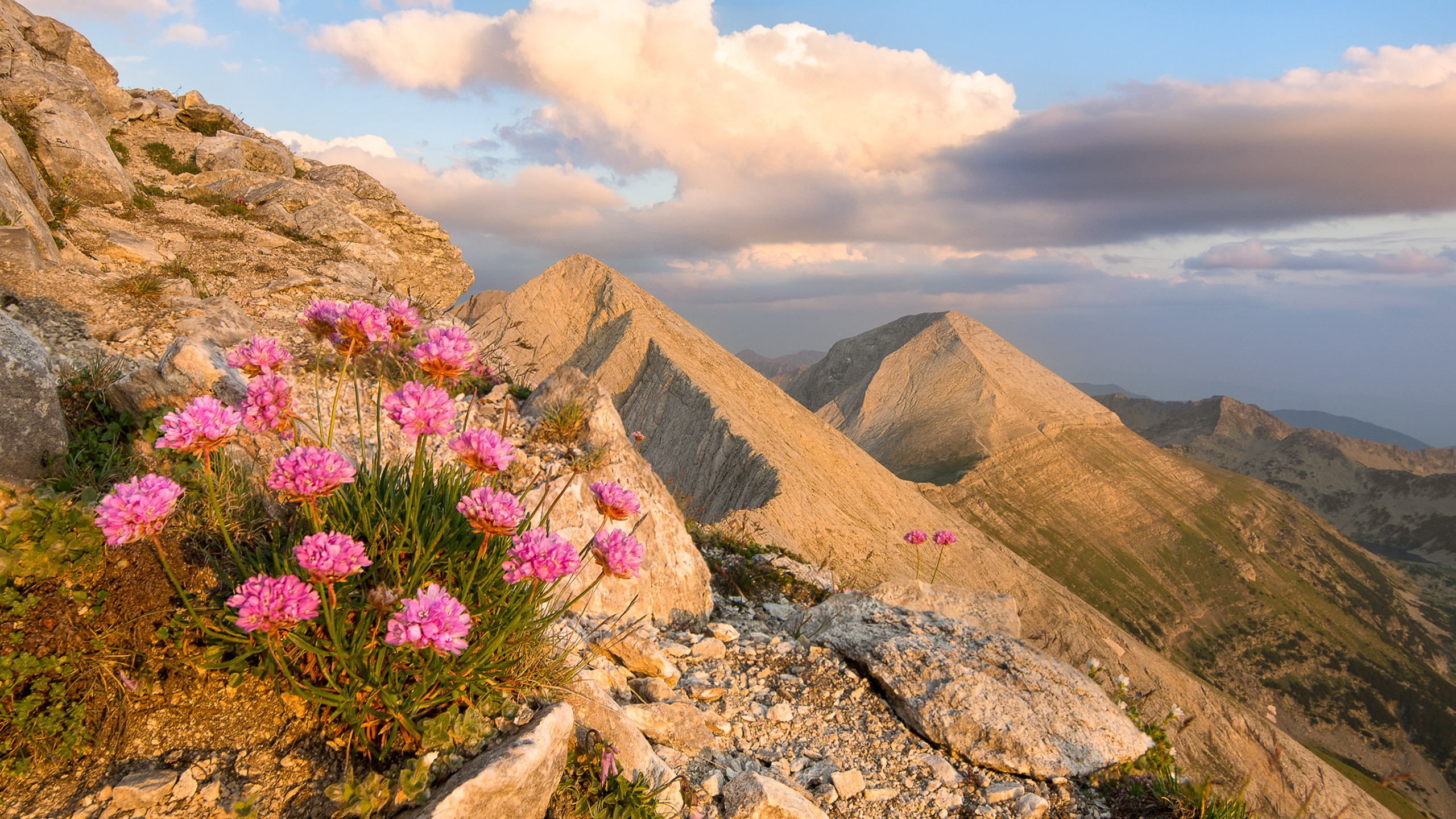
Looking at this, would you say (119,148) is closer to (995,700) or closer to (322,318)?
(322,318)

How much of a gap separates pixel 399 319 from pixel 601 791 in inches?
89.9

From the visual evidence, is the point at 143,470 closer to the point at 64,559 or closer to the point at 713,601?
the point at 64,559

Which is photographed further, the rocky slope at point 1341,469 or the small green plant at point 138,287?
the rocky slope at point 1341,469

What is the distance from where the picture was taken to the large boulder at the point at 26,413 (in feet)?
10.2

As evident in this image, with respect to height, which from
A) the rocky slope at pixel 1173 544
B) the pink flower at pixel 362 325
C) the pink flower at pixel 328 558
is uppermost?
the pink flower at pixel 362 325

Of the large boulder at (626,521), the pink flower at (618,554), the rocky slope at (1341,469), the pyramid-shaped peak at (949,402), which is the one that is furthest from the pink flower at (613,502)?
the rocky slope at (1341,469)

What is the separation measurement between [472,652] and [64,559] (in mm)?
1585

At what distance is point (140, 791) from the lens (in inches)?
81.7

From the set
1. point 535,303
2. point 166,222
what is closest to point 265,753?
point 166,222

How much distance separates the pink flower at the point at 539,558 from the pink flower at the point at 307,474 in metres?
0.64

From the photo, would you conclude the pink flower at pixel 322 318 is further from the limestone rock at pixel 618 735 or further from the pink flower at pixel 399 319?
the limestone rock at pixel 618 735

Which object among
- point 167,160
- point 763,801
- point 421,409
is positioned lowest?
point 763,801

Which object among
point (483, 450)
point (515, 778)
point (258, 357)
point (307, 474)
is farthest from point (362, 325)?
point (515, 778)

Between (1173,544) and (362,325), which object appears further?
(1173,544)
